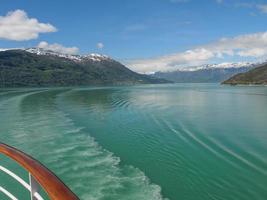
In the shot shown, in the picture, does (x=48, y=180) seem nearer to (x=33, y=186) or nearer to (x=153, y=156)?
(x=33, y=186)

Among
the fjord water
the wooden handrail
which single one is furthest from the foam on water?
the wooden handrail

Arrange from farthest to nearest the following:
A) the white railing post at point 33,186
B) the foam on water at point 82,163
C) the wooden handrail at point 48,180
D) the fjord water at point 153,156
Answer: the fjord water at point 153,156 < the foam on water at point 82,163 < the white railing post at point 33,186 < the wooden handrail at point 48,180

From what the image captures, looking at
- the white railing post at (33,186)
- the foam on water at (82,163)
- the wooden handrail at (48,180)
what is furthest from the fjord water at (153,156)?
the white railing post at (33,186)

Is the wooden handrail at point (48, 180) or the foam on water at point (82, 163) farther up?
the wooden handrail at point (48, 180)

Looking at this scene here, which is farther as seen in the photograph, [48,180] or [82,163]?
[82,163]

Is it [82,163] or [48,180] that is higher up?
[48,180]

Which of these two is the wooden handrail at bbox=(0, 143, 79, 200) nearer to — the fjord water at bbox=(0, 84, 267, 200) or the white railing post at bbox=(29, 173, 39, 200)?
the white railing post at bbox=(29, 173, 39, 200)

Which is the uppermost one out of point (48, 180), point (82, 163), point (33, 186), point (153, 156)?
point (48, 180)

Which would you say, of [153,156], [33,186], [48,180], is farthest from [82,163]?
[48,180]

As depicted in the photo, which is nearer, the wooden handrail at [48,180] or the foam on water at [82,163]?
the wooden handrail at [48,180]

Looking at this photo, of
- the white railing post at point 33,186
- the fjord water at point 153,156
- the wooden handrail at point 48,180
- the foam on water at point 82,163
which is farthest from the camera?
the fjord water at point 153,156

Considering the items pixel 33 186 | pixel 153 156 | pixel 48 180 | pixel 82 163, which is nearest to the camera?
pixel 48 180

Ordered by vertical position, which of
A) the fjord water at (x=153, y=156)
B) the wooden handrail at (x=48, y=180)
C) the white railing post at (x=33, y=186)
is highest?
the wooden handrail at (x=48, y=180)

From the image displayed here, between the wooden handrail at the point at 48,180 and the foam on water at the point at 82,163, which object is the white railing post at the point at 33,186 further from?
the foam on water at the point at 82,163
